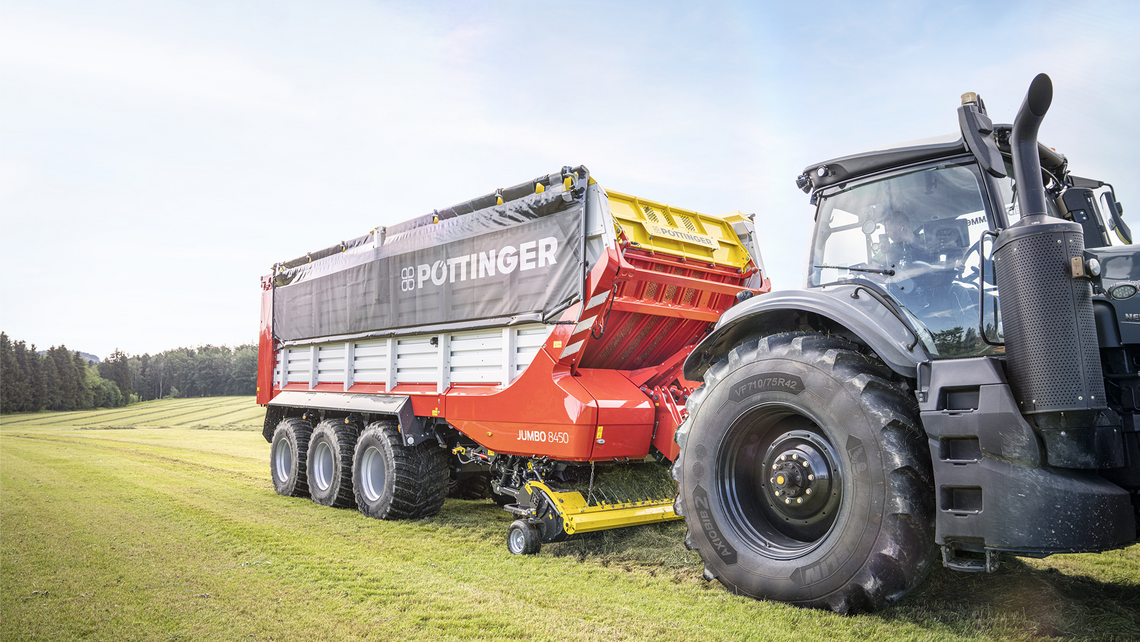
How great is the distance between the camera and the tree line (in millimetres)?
49719

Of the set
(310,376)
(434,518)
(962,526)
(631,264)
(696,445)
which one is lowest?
(434,518)

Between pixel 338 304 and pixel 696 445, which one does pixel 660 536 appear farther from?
pixel 338 304

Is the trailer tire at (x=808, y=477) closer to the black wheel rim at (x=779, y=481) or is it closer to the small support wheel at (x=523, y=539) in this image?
the black wheel rim at (x=779, y=481)

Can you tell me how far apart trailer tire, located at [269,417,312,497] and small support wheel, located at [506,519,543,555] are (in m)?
5.07

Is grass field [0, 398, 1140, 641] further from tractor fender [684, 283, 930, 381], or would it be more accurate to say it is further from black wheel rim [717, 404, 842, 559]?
tractor fender [684, 283, 930, 381]

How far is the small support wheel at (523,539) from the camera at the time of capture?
225 inches

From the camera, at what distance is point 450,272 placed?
7426 mm

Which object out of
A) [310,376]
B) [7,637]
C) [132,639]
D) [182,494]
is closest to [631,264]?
[132,639]

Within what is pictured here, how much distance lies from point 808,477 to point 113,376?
6953 cm

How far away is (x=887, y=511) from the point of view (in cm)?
319

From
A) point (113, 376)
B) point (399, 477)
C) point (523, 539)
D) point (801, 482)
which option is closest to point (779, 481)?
point (801, 482)

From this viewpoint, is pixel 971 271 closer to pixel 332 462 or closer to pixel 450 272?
pixel 450 272

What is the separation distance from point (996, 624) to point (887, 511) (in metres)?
0.89

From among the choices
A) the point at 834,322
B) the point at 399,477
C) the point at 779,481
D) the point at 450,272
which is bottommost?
the point at 399,477
